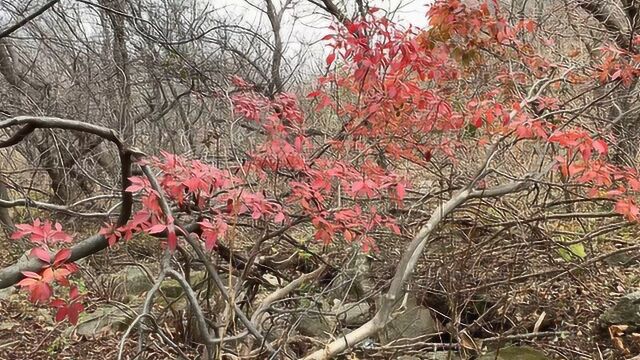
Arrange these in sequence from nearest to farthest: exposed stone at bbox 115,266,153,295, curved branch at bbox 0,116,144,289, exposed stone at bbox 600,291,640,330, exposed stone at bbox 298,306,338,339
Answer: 1. curved branch at bbox 0,116,144,289
2. exposed stone at bbox 600,291,640,330
3. exposed stone at bbox 298,306,338,339
4. exposed stone at bbox 115,266,153,295

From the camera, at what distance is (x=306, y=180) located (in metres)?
3.94

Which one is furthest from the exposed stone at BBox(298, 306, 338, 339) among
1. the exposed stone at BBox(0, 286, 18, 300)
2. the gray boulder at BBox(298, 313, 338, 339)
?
the exposed stone at BBox(0, 286, 18, 300)

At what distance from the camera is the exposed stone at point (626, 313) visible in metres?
3.79

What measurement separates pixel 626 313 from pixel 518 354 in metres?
0.81

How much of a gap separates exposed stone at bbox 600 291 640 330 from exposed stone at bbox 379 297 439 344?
1.17 metres

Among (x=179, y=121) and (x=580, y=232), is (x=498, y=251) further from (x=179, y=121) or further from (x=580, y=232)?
(x=179, y=121)

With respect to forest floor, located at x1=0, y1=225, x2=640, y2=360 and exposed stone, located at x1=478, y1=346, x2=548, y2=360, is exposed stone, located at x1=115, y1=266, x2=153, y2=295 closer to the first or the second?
forest floor, located at x1=0, y1=225, x2=640, y2=360

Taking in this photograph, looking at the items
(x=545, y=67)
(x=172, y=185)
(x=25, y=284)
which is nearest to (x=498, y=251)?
(x=545, y=67)

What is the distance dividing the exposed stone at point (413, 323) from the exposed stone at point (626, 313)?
1174 mm

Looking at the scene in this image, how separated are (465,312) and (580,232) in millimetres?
1353

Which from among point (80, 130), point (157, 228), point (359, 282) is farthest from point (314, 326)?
point (80, 130)

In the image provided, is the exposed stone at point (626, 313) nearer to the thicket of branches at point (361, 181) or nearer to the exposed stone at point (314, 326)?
the thicket of branches at point (361, 181)

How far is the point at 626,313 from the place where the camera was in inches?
151

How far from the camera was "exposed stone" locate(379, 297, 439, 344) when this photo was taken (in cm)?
440
